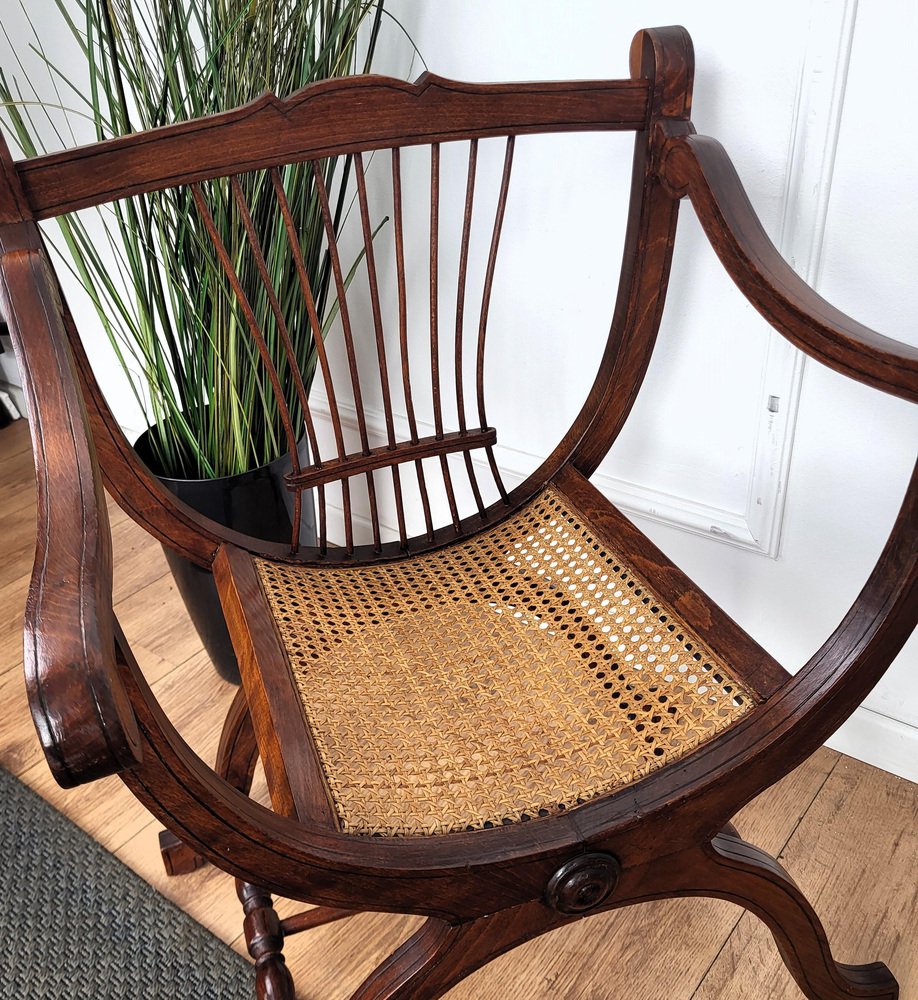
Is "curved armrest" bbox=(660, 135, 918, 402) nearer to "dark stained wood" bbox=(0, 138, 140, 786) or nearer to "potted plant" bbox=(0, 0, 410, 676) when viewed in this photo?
"potted plant" bbox=(0, 0, 410, 676)

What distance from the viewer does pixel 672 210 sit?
90cm

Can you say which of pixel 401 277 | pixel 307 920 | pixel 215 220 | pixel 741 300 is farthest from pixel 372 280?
pixel 307 920

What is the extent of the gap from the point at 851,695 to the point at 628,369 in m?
0.40

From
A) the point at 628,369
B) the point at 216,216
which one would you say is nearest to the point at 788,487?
the point at 628,369

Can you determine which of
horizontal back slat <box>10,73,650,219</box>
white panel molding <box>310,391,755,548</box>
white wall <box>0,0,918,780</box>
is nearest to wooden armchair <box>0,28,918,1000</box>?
horizontal back slat <box>10,73,650,219</box>

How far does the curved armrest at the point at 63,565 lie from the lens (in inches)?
17.2

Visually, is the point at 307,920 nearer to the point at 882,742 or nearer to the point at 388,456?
the point at 388,456

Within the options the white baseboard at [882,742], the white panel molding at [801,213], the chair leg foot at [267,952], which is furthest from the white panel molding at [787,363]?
the chair leg foot at [267,952]

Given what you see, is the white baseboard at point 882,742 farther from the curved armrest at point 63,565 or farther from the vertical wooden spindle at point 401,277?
the curved armrest at point 63,565

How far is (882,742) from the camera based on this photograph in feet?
3.94

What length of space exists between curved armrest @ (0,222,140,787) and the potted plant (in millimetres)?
375

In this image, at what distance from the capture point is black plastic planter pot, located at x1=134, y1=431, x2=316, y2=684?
1.24 metres

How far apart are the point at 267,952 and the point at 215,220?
80 centimetres

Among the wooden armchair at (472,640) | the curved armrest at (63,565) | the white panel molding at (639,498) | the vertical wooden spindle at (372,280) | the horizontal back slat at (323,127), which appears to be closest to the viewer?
the curved armrest at (63,565)
